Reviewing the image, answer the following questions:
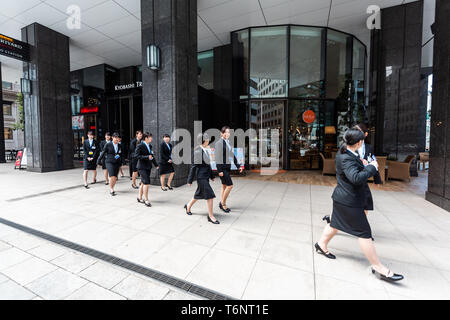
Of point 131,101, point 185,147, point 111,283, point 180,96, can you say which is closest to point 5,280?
point 111,283

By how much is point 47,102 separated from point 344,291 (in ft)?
39.1

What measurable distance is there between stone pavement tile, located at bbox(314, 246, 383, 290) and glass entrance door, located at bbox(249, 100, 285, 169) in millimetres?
7452

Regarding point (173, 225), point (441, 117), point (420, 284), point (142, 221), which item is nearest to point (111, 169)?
point (142, 221)

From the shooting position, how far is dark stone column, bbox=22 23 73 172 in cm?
873

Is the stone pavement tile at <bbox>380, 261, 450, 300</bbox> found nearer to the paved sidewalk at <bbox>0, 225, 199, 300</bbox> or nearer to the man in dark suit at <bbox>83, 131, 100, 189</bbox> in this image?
the paved sidewalk at <bbox>0, 225, 199, 300</bbox>

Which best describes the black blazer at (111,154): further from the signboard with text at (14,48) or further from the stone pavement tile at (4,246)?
the signboard with text at (14,48)

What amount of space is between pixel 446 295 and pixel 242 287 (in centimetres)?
184

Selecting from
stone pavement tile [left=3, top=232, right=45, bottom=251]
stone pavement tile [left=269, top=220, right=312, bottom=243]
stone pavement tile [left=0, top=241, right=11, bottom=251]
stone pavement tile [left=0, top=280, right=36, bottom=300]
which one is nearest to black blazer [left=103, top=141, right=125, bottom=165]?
stone pavement tile [left=3, top=232, right=45, bottom=251]

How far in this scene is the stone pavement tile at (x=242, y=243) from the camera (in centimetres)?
263

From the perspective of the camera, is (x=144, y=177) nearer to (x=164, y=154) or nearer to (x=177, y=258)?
(x=164, y=154)

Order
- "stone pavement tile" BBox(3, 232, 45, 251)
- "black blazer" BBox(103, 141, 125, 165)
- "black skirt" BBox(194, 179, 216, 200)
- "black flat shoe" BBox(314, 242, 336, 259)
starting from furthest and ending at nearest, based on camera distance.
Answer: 1. "black blazer" BBox(103, 141, 125, 165)
2. "black skirt" BBox(194, 179, 216, 200)
3. "stone pavement tile" BBox(3, 232, 45, 251)
4. "black flat shoe" BBox(314, 242, 336, 259)

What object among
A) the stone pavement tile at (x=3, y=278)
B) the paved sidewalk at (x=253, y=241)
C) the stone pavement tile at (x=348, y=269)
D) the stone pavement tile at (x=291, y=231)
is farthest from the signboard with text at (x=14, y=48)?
the stone pavement tile at (x=348, y=269)

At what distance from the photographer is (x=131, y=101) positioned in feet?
39.8

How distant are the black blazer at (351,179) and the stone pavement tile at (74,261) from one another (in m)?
2.91
